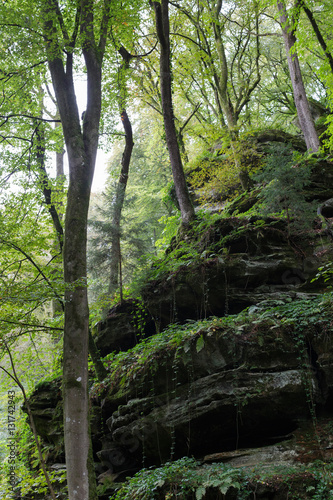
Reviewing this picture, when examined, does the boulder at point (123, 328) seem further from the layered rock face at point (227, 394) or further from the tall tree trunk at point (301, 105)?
the tall tree trunk at point (301, 105)

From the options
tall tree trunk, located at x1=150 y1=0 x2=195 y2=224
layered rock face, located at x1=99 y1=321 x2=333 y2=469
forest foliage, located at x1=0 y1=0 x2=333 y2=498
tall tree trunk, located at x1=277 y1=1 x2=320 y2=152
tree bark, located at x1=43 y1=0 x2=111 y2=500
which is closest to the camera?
tree bark, located at x1=43 y1=0 x2=111 y2=500

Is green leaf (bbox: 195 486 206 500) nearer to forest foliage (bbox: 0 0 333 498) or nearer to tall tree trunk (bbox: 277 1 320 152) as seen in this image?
forest foliage (bbox: 0 0 333 498)

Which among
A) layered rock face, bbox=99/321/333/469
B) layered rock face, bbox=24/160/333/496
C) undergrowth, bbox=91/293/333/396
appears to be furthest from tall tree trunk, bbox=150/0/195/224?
layered rock face, bbox=99/321/333/469

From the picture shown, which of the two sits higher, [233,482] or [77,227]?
[77,227]

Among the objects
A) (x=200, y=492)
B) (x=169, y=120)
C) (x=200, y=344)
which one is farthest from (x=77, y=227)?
(x=169, y=120)

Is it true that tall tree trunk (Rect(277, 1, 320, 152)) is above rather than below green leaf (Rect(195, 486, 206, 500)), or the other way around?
above

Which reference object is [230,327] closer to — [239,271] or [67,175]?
[239,271]

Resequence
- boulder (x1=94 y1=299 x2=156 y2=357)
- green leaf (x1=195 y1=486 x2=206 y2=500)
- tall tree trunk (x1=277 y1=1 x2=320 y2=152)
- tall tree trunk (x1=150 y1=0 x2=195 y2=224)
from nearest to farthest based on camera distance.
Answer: green leaf (x1=195 y1=486 x2=206 y2=500)
boulder (x1=94 y1=299 x2=156 y2=357)
tall tree trunk (x1=150 y1=0 x2=195 y2=224)
tall tree trunk (x1=277 y1=1 x2=320 y2=152)

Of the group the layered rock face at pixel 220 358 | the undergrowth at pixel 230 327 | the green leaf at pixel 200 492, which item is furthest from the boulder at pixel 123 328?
the green leaf at pixel 200 492

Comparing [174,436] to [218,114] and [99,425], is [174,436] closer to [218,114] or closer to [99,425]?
[99,425]

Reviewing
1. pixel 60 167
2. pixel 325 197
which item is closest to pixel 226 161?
pixel 325 197

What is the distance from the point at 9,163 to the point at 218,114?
11360mm

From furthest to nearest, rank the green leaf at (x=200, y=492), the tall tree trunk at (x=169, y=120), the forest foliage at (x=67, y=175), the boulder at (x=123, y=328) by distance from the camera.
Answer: the tall tree trunk at (x=169, y=120) → the boulder at (x=123, y=328) → the forest foliage at (x=67, y=175) → the green leaf at (x=200, y=492)

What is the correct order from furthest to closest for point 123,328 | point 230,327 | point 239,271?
point 123,328 < point 239,271 < point 230,327
